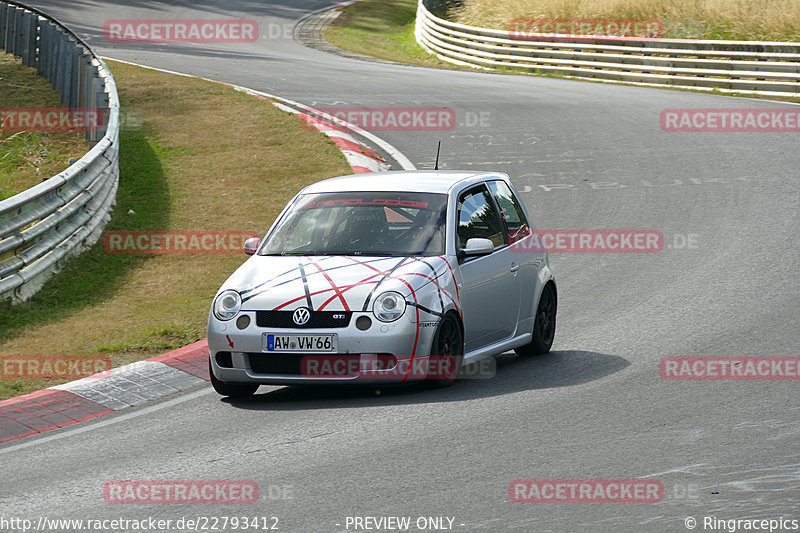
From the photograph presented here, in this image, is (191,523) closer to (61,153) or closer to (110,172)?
(110,172)

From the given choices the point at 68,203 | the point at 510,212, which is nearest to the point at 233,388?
the point at 510,212

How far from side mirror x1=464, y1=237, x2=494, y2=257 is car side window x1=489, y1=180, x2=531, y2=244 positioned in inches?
36.1

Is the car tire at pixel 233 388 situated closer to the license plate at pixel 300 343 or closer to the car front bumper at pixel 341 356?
the car front bumper at pixel 341 356

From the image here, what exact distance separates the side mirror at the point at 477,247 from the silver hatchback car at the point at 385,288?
0.04ft

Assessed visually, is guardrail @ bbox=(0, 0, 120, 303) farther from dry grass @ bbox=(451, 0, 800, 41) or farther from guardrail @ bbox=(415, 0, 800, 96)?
dry grass @ bbox=(451, 0, 800, 41)

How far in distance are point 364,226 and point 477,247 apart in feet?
3.00

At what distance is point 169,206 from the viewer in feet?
54.1

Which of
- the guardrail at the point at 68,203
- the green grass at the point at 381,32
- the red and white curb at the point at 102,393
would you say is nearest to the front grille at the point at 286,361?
the red and white curb at the point at 102,393

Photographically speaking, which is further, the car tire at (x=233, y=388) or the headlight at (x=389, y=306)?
the car tire at (x=233, y=388)

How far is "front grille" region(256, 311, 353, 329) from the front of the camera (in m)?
8.56

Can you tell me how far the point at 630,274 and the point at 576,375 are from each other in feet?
13.7

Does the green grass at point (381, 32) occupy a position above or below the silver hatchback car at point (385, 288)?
below

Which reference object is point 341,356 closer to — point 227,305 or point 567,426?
point 227,305

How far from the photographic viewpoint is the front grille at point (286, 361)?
8562 mm
